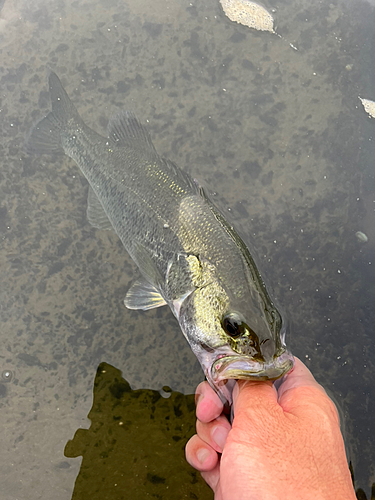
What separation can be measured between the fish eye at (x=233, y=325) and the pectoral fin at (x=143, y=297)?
571mm

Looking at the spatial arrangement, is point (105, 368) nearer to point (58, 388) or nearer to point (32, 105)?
point (58, 388)

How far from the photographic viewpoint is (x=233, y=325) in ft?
4.95

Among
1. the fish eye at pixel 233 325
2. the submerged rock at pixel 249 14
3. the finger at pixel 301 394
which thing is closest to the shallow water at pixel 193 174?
the submerged rock at pixel 249 14

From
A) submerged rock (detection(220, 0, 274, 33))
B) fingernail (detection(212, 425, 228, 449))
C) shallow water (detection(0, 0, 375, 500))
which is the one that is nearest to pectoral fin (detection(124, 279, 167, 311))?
shallow water (detection(0, 0, 375, 500))

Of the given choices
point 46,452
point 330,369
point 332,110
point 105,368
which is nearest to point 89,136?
point 105,368

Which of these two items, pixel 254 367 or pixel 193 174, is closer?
pixel 254 367

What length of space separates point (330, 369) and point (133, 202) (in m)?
1.41

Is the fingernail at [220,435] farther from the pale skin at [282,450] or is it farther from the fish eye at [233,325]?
the fish eye at [233,325]

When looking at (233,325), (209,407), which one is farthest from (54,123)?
(209,407)

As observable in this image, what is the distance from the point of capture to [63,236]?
234 centimetres

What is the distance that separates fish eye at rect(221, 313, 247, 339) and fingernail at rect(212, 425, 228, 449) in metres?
0.50

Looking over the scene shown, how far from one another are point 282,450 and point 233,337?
0.41 m

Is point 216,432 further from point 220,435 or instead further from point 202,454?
point 202,454

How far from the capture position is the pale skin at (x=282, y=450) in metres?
1.25
